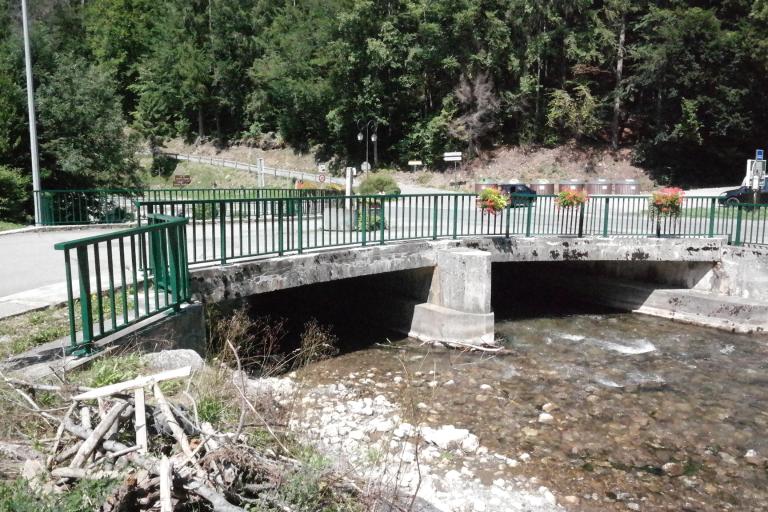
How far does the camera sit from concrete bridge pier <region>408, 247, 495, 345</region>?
12688 mm

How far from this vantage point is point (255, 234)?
13.7m

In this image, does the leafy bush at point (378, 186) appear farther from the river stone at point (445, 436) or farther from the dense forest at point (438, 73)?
the river stone at point (445, 436)

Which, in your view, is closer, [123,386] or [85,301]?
[123,386]

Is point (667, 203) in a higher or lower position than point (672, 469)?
higher

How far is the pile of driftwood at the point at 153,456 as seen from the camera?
3.89m

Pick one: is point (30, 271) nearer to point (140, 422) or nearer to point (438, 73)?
point (140, 422)

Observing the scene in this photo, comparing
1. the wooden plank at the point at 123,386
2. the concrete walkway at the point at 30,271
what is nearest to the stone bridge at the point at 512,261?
the concrete walkway at the point at 30,271

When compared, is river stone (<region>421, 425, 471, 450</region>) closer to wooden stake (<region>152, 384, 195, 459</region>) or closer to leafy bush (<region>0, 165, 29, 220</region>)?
wooden stake (<region>152, 384, 195, 459</region>)

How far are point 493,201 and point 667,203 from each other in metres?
4.31

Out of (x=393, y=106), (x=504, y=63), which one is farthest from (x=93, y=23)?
(x=504, y=63)

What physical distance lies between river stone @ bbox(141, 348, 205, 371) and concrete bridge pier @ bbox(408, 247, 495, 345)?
7287 mm

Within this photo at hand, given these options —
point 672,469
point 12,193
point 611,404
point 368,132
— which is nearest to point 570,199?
point 611,404

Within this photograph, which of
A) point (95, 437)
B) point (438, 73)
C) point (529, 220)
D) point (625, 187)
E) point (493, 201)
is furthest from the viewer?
point (438, 73)

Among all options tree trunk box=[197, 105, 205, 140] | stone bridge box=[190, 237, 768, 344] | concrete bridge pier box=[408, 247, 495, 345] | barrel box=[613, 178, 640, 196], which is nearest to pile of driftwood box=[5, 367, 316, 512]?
stone bridge box=[190, 237, 768, 344]
